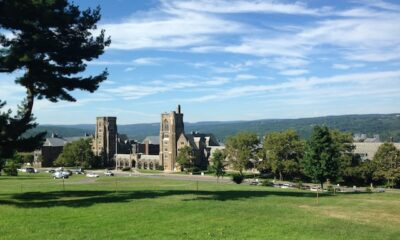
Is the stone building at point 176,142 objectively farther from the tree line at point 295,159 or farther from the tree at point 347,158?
the tree at point 347,158

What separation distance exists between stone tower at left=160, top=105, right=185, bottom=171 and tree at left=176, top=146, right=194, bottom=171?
22.5ft

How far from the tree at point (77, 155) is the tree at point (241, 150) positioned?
45174 millimetres

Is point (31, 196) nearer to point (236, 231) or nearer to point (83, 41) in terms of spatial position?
point (83, 41)

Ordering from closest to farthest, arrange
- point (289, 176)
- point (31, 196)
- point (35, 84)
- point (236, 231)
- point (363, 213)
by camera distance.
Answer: point (236, 231), point (363, 213), point (35, 84), point (31, 196), point (289, 176)

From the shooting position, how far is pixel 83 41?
2955 centimetres

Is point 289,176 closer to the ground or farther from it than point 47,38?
closer to the ground

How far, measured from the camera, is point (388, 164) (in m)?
77.6

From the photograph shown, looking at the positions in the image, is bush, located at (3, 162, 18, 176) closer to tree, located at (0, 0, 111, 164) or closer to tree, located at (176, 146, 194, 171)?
tree, located at (176, 146, 194, 171)

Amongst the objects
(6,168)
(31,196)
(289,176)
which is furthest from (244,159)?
(31,196)

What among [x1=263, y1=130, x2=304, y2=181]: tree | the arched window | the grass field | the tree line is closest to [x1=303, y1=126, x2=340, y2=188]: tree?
the tree line

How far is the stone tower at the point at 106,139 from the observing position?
453ft

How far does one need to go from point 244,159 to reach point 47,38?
229 feet

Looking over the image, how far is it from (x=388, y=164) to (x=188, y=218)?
208ft

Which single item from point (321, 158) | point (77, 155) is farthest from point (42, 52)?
point (77, 155)
